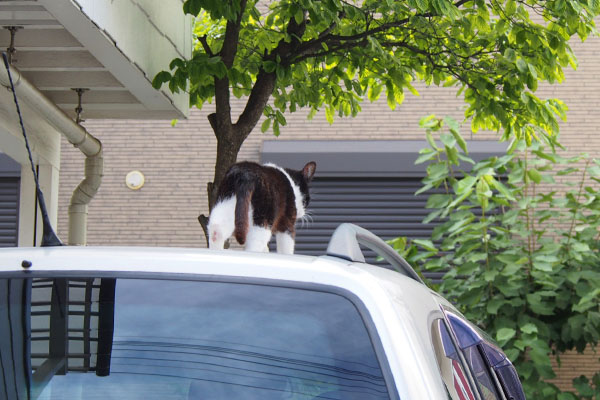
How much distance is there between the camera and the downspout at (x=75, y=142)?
659 cm

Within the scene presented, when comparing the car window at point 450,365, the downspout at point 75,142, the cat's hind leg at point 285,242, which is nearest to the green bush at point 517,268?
the downspout at point 75,142

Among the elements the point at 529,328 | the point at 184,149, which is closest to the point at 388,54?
the point at 529,328

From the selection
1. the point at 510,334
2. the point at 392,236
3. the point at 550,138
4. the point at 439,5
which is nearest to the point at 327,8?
the point at 439,5

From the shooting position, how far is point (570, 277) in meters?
10.0

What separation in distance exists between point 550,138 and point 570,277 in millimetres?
2292

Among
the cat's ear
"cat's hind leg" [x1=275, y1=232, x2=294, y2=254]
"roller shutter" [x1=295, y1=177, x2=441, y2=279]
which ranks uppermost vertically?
→ the cat's ear

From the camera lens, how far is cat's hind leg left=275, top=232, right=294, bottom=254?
5711 mm

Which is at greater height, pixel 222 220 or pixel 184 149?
pixel 222 220

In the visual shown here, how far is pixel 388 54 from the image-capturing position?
7.73 metres

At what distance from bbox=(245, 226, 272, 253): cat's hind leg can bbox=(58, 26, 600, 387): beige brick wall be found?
1005 centimetres

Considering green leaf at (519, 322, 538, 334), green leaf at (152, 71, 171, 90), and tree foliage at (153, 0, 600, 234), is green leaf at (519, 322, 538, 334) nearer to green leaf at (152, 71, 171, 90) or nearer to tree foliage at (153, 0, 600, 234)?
tree foliage at (153, 0, 600, 234)

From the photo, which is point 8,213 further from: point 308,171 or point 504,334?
point 308,171

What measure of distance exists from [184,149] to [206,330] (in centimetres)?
1368

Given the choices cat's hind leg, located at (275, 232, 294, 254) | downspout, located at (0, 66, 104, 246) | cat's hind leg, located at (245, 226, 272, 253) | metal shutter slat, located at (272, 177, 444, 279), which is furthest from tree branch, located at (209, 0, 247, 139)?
metal shutter slat, located at (272, 177, 444, 279)
